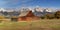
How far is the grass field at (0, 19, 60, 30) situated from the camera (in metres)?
1.38

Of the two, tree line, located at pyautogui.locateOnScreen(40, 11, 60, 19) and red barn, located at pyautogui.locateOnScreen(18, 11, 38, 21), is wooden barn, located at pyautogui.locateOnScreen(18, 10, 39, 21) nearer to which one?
red barn, located at pyautogui.locateOnScreen(18, 11, 38, 21)

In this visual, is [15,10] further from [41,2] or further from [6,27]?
[41,2]

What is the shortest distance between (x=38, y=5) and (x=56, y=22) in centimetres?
29

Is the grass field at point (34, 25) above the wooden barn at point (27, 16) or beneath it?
beneath

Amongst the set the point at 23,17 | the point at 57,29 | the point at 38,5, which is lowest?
the point at 57,29

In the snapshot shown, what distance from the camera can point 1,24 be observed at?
138 centimetres

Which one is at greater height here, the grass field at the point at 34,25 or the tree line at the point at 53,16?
the tree line at the point at 53,16

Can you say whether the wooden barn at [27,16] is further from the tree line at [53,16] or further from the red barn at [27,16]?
the tree line at [53,16]

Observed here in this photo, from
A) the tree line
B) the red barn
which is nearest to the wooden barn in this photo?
the red barn

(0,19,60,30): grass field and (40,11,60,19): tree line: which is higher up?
(40,11,60,19): tree line

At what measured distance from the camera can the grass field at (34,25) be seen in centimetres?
138

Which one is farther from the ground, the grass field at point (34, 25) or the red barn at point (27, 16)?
the red barn at point (27, 16)

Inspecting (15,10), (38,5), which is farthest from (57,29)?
(15,10)

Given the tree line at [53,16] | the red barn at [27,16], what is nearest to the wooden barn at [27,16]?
the red barn at [27,16]
